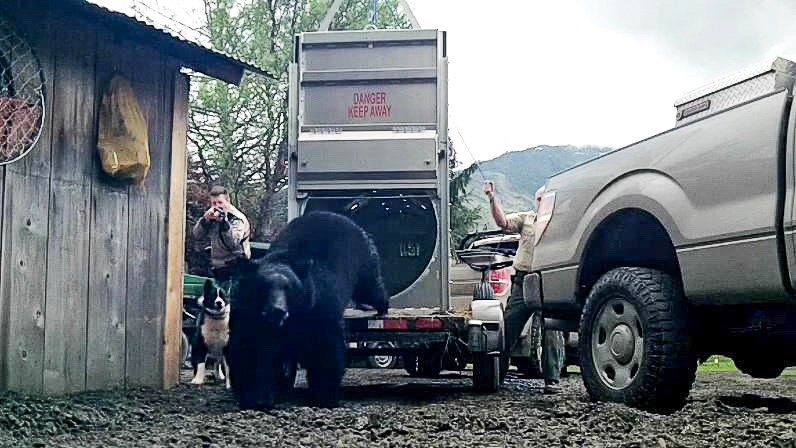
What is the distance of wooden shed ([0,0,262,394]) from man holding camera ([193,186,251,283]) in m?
0.26

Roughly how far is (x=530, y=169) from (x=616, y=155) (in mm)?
62204

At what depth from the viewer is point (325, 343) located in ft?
23.1

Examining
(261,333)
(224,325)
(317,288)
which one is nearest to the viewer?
(261,333)

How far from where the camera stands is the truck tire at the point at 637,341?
218 inches

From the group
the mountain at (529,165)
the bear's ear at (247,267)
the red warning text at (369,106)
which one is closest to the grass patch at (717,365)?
the red warning text at (369,106)

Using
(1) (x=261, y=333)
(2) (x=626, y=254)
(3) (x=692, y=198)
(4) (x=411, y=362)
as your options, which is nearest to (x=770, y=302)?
(3) (x=692, y=198)

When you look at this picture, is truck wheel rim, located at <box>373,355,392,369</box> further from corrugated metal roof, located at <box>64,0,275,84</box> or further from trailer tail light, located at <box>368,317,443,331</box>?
trailer tail light, located at <box>368,317,443,331</box>

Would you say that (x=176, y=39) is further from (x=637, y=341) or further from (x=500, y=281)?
(x=500, y=281)

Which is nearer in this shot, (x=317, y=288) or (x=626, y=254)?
(x=626, y=254)

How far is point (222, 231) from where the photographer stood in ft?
28.5

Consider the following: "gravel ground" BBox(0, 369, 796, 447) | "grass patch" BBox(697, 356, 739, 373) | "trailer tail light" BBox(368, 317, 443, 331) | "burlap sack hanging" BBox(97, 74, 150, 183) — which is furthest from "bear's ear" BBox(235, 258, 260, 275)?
"grass patch" BBox(697, 356, 739, 373)

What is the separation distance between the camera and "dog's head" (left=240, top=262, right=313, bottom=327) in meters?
6.51

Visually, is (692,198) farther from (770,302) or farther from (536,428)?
(536,428)

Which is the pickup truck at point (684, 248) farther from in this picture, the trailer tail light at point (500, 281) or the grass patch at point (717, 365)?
the grass patch at point (717, 365)
